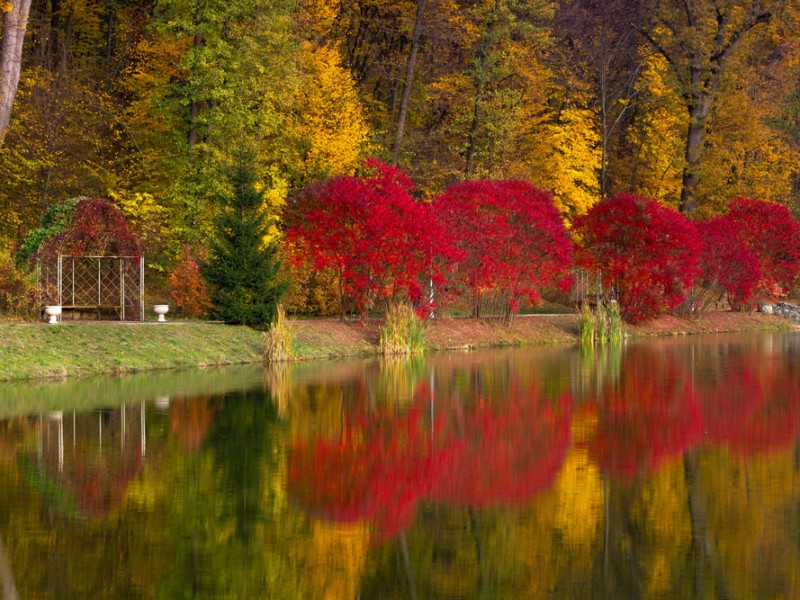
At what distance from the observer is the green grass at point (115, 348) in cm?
2358

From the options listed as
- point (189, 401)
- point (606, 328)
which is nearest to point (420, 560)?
point (189, 401)

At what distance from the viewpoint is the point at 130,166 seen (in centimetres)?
4725

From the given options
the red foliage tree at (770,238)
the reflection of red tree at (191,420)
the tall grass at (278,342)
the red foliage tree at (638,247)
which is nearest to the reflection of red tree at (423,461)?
the reflection of red tree at (191,420)

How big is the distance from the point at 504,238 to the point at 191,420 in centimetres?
1992

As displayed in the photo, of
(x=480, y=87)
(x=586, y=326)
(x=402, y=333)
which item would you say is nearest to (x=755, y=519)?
(x=402, y=333)

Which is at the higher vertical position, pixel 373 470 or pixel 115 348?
pixel 115 348

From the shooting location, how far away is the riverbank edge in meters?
23.9

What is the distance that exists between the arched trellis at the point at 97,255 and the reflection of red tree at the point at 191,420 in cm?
1186

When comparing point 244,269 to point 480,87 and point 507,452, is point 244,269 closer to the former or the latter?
point 507,452

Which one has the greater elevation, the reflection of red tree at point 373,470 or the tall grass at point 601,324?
the tall grass at point 601,324

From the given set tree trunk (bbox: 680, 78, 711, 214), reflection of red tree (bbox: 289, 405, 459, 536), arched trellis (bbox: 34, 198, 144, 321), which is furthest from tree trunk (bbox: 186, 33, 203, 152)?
reflection of red tree (bbox: 289, 405, 459, 536)

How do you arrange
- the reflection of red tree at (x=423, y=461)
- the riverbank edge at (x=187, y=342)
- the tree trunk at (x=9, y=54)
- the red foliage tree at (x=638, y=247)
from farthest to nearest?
the red foliage tree at (x=638, y=247), the tree trunk at (x=9, y=54), the riverbank edge at (x=187, y=342), the reflection of red tree at (x=423, y=461)

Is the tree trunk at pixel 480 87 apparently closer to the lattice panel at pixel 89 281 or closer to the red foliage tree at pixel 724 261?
the red foliage tree at pixel 724 261

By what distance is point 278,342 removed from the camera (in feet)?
92.4
